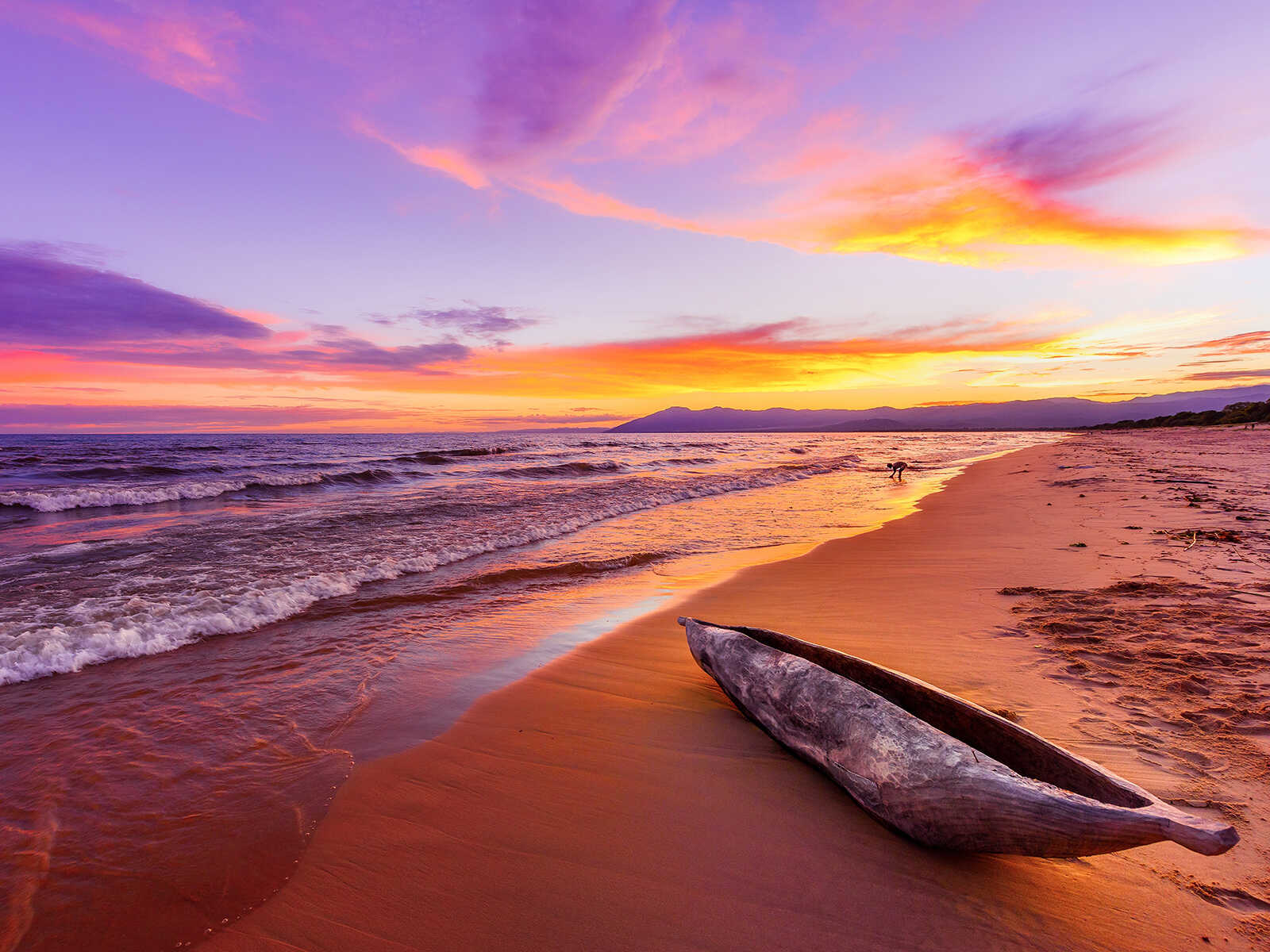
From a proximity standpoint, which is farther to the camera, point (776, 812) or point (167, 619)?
point (167, 619)

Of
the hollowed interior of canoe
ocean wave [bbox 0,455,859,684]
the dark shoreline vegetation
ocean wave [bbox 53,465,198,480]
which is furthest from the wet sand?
the dark shoreline vegetation

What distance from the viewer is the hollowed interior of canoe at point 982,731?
220 cm

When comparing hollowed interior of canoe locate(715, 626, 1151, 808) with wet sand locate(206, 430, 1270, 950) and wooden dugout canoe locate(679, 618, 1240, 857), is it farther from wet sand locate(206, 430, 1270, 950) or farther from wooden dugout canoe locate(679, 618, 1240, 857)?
wet sand locate(206, 430, 1270, 950)

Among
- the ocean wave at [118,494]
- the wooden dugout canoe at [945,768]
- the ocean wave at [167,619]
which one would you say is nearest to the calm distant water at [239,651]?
the ocean wave at [167,619]

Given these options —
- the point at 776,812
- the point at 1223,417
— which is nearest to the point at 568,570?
the point at 776,812

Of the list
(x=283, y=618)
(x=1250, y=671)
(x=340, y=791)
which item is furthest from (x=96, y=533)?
(x=1250, y=671)

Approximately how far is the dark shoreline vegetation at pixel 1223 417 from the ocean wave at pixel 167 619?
73.4 metres

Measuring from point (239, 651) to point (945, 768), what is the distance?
631 centimetres

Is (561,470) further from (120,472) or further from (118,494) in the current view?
(120,472)

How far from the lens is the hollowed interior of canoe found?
2.20 meters

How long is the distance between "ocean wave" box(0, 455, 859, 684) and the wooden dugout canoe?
19.7 feet

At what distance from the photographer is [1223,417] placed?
196 feet

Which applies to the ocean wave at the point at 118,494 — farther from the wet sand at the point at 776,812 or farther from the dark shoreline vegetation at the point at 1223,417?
the dark shoreline vegetation at the point at 1223,417

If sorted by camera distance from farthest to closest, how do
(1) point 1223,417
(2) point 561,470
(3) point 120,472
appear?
(1) point 1223,417 → (2) point 561,470 → (3) point 120,472
